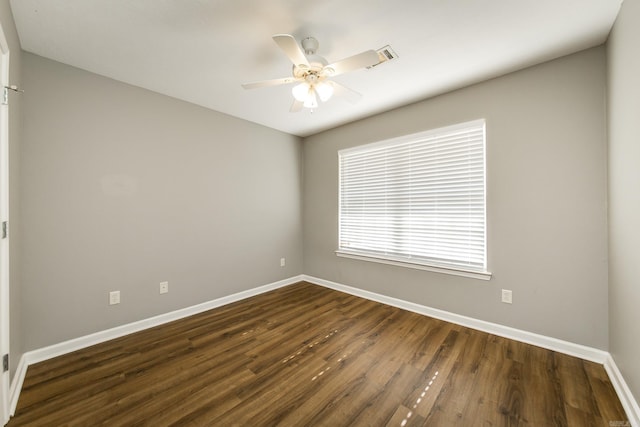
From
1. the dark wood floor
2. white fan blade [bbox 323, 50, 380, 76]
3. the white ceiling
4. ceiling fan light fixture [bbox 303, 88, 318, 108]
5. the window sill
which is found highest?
the white ceiling

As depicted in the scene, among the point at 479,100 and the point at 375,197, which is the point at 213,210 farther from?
the point at 479,100

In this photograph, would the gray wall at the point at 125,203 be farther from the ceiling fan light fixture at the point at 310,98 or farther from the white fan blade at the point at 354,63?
the white fan blade at the point at 354,63

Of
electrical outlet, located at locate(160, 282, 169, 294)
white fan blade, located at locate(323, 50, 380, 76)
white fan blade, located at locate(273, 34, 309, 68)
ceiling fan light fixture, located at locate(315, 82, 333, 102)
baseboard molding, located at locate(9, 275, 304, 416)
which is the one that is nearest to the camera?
white fan blade, located at locate(273, 34, 309, 68)

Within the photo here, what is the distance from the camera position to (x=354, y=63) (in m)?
1.67

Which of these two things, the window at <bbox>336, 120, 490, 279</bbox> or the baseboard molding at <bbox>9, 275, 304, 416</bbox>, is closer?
the baseboard molding at <bbox>9, 275, 304, 416</bbox>

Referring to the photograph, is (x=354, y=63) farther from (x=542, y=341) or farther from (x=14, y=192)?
(x=542, y=341)

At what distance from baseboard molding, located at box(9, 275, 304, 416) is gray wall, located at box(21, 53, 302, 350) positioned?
7 cm

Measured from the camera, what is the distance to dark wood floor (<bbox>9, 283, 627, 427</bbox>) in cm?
151

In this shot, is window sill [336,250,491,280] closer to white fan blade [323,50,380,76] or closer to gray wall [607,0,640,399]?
gray wall [607,0,640,399]

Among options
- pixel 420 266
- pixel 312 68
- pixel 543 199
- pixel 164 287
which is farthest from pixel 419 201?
pixel 164 287

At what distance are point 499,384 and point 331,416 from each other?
1228mm

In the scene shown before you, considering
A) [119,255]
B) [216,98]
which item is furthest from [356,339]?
[216,98]

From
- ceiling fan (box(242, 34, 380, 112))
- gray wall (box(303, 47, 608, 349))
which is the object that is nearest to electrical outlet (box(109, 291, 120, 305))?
ceiling fan (box(242, 34, 380, 112))

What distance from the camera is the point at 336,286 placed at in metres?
3.87
